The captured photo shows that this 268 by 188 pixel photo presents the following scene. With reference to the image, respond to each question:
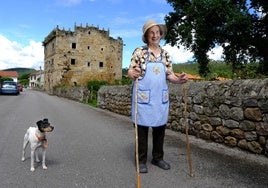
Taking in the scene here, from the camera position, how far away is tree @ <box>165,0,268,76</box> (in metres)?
17.1

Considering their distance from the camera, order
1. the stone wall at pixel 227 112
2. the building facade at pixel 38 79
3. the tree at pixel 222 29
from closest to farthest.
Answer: the stone wall at pixel 227 112
the tree at pixel 222 29
the building facade at pixel 38 79

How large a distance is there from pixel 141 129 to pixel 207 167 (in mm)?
1169

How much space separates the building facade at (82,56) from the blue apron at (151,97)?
53.0m

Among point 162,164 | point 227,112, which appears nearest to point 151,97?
point 162,164

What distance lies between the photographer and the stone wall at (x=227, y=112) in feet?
18.8

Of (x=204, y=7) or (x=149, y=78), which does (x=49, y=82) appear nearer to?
(x=204, y=7)

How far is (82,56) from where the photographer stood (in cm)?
5922

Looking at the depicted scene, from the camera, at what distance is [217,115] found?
6875mm

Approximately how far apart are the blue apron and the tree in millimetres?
12922

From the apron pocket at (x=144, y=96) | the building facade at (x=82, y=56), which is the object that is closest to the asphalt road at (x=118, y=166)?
the apron pocket at (x=144, y=96)

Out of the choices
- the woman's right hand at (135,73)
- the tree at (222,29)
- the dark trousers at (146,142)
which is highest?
the tree at (222,29)

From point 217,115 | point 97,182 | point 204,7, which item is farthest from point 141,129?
point 204,7

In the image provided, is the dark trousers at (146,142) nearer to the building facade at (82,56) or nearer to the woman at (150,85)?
the woman at (150,85)

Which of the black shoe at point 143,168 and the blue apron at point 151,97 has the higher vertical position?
the blue apron at point 151,97
